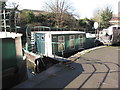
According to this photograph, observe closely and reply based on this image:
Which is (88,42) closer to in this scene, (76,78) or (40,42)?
(40,42)

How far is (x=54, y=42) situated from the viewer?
30.6ft

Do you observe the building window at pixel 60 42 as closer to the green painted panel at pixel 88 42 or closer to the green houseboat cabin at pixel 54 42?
the green houseboat cabin at pixel 54 42

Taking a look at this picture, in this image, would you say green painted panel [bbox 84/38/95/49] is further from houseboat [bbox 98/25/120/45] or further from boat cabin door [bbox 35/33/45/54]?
boat cabin door [bbox 35/33/45/54]

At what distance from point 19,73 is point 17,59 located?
0.58 meters

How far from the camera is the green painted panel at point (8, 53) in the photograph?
4688mm

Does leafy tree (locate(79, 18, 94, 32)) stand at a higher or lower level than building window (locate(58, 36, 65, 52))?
higher

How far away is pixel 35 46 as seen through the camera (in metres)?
10.5

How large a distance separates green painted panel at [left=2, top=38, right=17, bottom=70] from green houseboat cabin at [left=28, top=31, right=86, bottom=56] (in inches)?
148

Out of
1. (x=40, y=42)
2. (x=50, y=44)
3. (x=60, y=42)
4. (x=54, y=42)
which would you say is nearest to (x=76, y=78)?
(x=54, y=42)

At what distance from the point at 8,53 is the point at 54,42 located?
469cm

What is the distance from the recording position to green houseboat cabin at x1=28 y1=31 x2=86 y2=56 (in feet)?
31.2

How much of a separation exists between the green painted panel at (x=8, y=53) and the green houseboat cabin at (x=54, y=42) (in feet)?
12.3

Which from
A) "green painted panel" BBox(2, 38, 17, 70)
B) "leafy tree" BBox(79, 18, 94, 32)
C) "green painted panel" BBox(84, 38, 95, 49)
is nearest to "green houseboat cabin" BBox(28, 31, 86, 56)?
"green painted panel" BBox(84, 38, 95, 49)

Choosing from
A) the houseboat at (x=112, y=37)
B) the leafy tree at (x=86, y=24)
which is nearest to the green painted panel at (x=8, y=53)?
the houseboat at (x=112, y=37)
